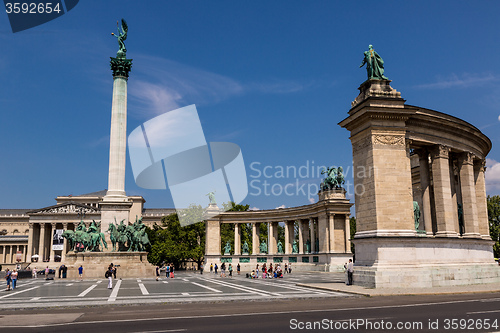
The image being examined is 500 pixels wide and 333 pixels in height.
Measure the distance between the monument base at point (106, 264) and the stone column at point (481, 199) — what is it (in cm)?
3649

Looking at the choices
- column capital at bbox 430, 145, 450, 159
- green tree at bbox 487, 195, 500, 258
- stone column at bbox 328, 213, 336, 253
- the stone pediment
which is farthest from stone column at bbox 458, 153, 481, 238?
the stone pediment

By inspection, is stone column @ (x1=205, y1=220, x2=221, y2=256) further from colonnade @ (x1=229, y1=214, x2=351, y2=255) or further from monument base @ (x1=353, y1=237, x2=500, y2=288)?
monument base @ (x1=353, y1=237, x2=500, y2=288)

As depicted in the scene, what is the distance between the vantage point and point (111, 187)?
2269 inches

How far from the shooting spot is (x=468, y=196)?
33.8 meters

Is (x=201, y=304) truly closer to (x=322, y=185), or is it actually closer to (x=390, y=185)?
(x=390, y=185)

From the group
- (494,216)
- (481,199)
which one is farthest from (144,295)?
(494,216)

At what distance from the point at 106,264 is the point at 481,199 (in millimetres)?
41356

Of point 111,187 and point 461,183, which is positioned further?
point 111,187

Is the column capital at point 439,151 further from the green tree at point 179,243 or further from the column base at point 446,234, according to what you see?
the green tree at point 179,243

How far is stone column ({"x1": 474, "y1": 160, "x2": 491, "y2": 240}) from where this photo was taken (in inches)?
1404

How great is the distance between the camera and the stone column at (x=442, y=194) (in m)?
29.8

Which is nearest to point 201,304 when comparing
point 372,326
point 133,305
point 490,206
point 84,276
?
point 133,305

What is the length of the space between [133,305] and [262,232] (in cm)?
8780

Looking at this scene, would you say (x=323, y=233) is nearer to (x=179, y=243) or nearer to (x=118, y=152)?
(x=118, y=152)
